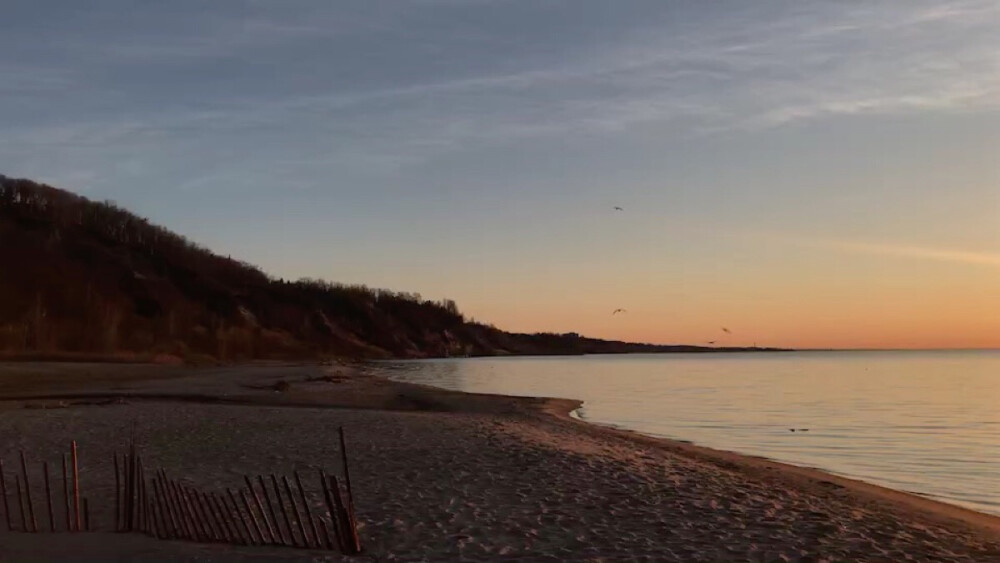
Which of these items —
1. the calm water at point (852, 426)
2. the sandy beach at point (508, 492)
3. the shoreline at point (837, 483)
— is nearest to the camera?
the sandy beach at point (508, 492)

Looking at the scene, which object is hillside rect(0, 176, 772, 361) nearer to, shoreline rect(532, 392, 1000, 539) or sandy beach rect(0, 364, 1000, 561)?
sandy beach rect(0, 364, 1000, 561)

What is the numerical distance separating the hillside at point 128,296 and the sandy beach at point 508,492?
6092 cm

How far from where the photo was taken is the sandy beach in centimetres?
959

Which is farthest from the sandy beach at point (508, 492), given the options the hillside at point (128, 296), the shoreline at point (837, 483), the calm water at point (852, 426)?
the hillside at point (128, 296)

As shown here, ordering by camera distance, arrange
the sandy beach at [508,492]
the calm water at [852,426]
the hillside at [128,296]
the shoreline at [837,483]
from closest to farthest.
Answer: the sandy beach at [508,492], the shoreline at [837,483], the calm water at [852,426], the hillside at [128,296]

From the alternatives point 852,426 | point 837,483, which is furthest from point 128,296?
point 837,483

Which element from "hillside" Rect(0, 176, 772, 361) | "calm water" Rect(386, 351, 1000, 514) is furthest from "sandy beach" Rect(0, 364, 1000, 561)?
"hillside" Rect(0, 176, 772, 361)

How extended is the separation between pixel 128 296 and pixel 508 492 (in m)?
125

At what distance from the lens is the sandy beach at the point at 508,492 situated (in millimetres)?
9586

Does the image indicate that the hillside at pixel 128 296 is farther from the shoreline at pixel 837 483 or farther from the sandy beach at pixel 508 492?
the shoreline at pixel 837 483

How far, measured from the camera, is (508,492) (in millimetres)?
13281

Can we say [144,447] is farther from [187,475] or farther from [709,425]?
[709,425]

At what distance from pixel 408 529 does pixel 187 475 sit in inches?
234

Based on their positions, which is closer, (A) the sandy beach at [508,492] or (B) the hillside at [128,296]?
(A) the sandy beach at [508,492]
